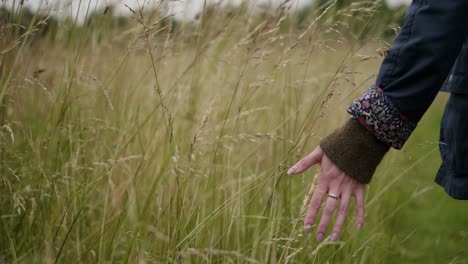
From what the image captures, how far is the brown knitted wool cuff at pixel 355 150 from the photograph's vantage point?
117 cm

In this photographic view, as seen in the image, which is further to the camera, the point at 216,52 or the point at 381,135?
the point at 216,52

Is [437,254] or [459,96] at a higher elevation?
[459,96]

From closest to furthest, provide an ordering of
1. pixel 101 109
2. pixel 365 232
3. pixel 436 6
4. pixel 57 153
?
pixel 436 6 < pixel 57 153 < pixel 365 232 < pixel 101 109

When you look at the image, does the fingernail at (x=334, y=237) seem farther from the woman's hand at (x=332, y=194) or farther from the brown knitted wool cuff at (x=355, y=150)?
the brown knitted wool cuff at (x=355, y=150)

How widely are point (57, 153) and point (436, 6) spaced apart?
1268 millimetres

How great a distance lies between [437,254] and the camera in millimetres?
1721

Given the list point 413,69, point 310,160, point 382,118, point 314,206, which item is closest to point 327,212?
point 314,206

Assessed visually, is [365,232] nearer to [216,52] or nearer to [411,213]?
[411,213]

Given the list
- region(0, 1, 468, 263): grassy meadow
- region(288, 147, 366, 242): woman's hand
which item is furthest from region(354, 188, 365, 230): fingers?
region(0, 1, 468, 263): grassy meadow

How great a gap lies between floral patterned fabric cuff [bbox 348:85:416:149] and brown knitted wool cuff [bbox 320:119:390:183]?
25mm

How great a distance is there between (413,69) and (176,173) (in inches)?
26.7

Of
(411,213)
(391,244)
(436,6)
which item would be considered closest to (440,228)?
(411,213)

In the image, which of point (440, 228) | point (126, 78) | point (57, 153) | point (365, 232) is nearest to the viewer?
point (57, 153)

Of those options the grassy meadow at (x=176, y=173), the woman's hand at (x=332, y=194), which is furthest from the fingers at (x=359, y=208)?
the grassy meadow at (x=176, y=173)
